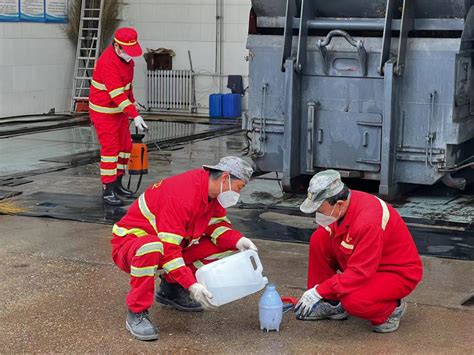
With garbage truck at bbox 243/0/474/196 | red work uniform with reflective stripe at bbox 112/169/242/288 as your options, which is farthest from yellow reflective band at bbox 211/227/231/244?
garbage truck at bbox 243/0/474/196

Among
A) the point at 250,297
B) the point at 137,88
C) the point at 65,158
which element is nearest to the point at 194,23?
the point at 137,88

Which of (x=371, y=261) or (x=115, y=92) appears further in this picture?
(x=115, y=92)

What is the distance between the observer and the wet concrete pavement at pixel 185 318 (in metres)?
4.46

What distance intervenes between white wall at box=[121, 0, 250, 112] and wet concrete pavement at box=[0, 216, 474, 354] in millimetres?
10001

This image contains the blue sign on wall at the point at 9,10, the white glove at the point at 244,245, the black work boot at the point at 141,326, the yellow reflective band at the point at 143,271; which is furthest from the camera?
the blue sign on wall at the point at 9,10

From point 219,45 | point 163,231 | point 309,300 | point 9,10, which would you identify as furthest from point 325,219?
point 219,45

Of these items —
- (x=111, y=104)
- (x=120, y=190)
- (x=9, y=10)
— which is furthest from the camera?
(x=9, y=10)

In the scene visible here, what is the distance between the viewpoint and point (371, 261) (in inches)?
172

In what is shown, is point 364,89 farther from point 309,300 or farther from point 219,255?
point 309,300

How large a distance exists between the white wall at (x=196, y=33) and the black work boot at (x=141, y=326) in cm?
1145

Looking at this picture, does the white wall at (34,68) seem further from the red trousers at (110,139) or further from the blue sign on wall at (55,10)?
the red trousers at (110,139)

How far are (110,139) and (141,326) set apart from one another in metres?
3.59

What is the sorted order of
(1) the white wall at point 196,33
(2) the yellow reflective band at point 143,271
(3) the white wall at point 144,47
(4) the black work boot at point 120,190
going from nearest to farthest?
1. (2) the yellow reflective band at point 143,271
2. (4) the black work boot at point 120,190
3. (3) the white wall at point 144,47
4. (1) the white wall at point 196,33

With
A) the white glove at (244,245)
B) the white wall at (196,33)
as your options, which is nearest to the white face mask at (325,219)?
the white glove at (244,245)
